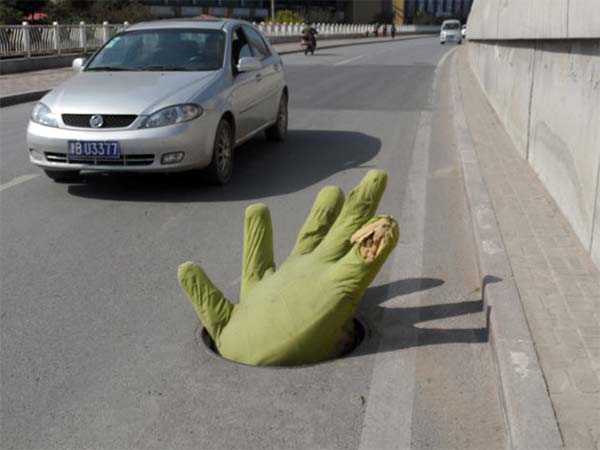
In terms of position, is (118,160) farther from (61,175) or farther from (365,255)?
(365,255)

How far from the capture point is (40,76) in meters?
22.0

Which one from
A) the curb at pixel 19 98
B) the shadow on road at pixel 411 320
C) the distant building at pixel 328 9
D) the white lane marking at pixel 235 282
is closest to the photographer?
the shadow on road at pixel 411 320

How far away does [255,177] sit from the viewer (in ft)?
28.6

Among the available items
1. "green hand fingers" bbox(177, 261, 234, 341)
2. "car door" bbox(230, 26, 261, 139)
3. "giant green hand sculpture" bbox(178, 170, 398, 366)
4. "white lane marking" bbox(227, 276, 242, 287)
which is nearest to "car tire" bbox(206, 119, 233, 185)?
"car door" bbox(230, 26, 261, 139)

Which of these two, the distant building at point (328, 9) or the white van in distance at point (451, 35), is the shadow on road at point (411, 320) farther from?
the distant building at point (328, 9)

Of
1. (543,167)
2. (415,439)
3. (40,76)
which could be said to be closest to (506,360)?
(415,439)

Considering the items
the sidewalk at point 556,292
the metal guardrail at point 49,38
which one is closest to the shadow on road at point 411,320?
the sidewalk at point 556,292

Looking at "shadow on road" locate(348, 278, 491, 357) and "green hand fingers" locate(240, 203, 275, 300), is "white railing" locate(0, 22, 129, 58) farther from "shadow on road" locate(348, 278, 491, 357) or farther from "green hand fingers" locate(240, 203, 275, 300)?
"green hand fingers" locate(240, 203, 275, 300)

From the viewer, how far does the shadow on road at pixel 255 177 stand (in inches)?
309

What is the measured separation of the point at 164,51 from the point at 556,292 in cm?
559

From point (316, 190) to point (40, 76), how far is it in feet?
53.3

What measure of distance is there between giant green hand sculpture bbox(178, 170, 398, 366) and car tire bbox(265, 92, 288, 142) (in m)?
6.51

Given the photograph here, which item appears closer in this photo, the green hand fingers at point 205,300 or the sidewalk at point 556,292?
the sidewalk at point 556,292

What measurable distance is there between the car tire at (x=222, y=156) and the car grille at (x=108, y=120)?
93 cm
